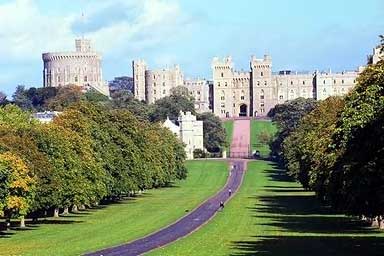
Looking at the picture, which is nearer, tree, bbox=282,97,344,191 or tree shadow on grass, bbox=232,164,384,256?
tree shadow on grass, bbox=232,164,384,256

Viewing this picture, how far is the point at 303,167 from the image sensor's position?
89438 millimetres

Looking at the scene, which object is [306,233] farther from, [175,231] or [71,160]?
[71,160]

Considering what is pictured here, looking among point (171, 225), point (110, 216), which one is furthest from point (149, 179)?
point (171, 225)

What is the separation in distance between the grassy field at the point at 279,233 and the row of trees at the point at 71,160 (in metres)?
9.39

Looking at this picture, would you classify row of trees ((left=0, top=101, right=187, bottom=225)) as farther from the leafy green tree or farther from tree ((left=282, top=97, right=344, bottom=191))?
the leafy green tree

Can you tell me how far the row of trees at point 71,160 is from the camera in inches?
2416

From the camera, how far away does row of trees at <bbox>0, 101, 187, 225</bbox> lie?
201 ft

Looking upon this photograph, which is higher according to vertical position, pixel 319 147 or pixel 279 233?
pixel 319 147

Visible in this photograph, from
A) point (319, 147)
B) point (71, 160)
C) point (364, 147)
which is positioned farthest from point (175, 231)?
point (364, 147)

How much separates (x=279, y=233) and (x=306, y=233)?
4.81 feet

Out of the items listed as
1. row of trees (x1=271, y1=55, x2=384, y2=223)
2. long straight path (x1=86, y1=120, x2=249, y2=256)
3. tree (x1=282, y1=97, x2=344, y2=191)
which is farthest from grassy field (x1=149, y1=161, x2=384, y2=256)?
tree (x1=282, y1=97, x2=344, y2=191)

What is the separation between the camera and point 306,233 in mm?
55781

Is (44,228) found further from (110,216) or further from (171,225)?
(110,216)

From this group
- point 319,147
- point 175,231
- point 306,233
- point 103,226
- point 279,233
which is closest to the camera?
point 306,233
